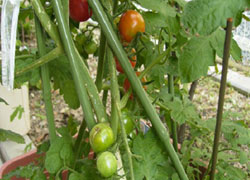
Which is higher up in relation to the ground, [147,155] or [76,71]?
[76,71]

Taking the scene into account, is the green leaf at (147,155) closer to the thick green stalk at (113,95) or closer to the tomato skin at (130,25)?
the thick green stalk at (113,95)

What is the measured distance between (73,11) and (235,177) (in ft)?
2.11

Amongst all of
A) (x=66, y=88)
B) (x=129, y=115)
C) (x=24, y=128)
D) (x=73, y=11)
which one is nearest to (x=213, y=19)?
(x=129, y=115)

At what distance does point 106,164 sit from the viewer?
53 centimetres

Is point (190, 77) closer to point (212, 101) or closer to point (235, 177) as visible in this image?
point (235, 177)

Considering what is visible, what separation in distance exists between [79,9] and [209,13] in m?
0.42

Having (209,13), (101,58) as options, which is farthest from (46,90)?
(209,13)

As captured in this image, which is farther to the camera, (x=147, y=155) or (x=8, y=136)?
(x=8, y=136)

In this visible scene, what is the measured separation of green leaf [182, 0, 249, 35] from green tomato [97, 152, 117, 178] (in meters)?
0.25

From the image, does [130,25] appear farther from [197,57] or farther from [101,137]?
[101,137]

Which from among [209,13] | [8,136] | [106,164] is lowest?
[8,136]

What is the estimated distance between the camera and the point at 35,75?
78 centimetres

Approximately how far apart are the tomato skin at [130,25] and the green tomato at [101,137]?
0.25m

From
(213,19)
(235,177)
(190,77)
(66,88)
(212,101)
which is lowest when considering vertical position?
(212,101)
